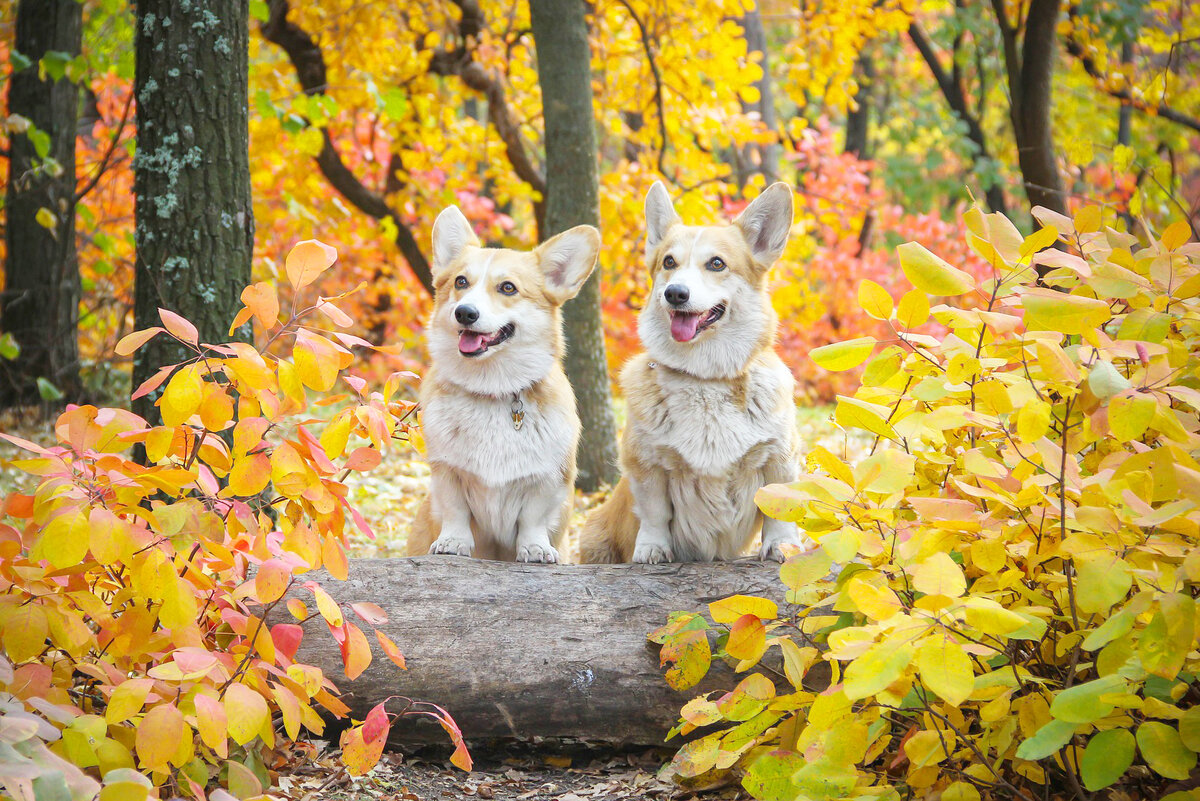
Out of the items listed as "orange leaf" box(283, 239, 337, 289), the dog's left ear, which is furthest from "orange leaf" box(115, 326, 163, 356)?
the dog's left ear

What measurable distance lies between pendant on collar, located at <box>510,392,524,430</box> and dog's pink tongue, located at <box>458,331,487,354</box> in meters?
0.25

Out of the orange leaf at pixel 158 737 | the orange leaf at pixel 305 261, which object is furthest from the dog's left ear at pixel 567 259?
the orange leaf at pixel 158 737

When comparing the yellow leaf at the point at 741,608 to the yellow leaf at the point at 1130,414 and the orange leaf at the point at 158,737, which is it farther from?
the orange leaf at the point at 158,737

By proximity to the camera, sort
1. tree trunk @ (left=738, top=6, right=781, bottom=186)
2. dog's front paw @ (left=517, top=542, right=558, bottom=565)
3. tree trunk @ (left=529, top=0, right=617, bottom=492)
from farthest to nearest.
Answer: tree trunk @ (left=738, top=6, right=781, bottom=186) < tree trunk @ (left=529, top=0, right=617, bottom=492) < dog's front paw @ (left=517, top=542, right=558, bottom=565)

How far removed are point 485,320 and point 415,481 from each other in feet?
12.0

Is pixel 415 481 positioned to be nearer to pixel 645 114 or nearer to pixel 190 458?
pixel 645 114

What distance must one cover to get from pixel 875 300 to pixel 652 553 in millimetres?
1473

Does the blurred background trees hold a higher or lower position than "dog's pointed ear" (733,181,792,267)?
higher

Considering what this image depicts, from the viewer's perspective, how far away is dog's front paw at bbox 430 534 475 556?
325cm

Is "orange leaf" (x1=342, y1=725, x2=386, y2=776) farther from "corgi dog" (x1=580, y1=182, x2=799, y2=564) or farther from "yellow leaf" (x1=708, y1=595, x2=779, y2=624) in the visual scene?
"corgi dog" (x1=580, y1=182, x2=799, y2=564)

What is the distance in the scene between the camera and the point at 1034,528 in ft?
6.32

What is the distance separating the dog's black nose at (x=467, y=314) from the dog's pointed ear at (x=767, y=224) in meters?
1.11

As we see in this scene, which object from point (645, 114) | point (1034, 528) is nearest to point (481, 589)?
point (1034, 528)

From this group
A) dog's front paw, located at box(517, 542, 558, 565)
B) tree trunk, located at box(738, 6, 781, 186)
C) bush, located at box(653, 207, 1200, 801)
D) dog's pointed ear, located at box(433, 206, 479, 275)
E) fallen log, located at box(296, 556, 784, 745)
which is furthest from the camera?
tree trunk, located at box(738, 6, 781, 186)
